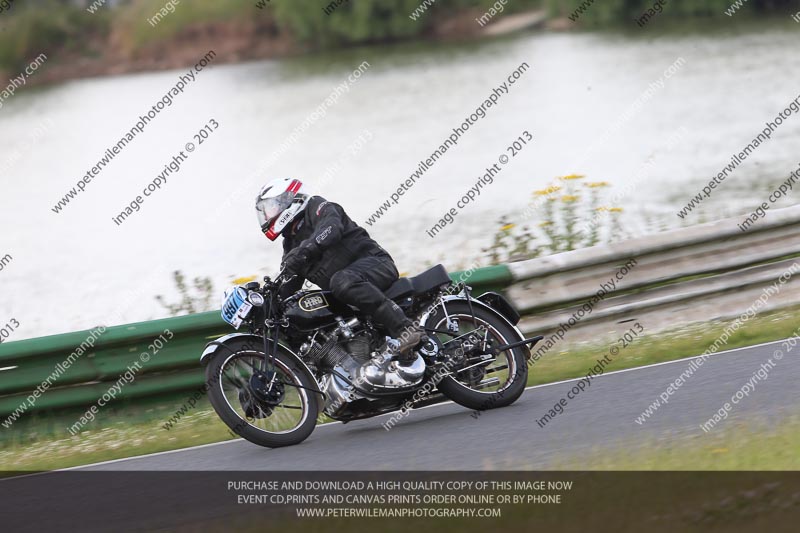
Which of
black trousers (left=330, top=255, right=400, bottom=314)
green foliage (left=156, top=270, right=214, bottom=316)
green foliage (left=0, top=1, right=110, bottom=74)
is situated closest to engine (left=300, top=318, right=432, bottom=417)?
black trousers (left=330, top=255, right=400, bottom=314)

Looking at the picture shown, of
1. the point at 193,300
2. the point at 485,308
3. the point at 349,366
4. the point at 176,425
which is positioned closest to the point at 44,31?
the point at 193,300

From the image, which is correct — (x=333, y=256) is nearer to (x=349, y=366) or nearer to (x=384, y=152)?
(x=349, y=366)

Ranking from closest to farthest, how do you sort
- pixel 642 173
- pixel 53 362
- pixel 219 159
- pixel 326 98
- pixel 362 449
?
pixel 362 449 → pixel 53 362 → pixel 642 173 → pixel 219 159 → pixel 326 98

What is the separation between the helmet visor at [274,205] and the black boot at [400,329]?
0.92 metres

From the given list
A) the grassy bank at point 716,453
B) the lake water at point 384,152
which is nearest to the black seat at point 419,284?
the grassy bank at point 716,453

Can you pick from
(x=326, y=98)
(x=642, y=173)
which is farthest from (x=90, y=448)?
(x=326, y=98)

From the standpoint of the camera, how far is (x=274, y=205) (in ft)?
23.1

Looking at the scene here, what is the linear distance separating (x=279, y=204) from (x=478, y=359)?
1711 mm

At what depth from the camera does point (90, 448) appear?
7.92 m

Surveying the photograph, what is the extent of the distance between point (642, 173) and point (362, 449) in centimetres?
1407

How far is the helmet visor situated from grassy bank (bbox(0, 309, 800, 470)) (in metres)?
1.68

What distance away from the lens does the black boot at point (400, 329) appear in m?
6.95

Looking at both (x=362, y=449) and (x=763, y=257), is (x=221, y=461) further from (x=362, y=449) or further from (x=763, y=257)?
(x=763, y=257)

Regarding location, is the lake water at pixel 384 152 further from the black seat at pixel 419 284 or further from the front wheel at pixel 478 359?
the black seat at pixel 419 284
